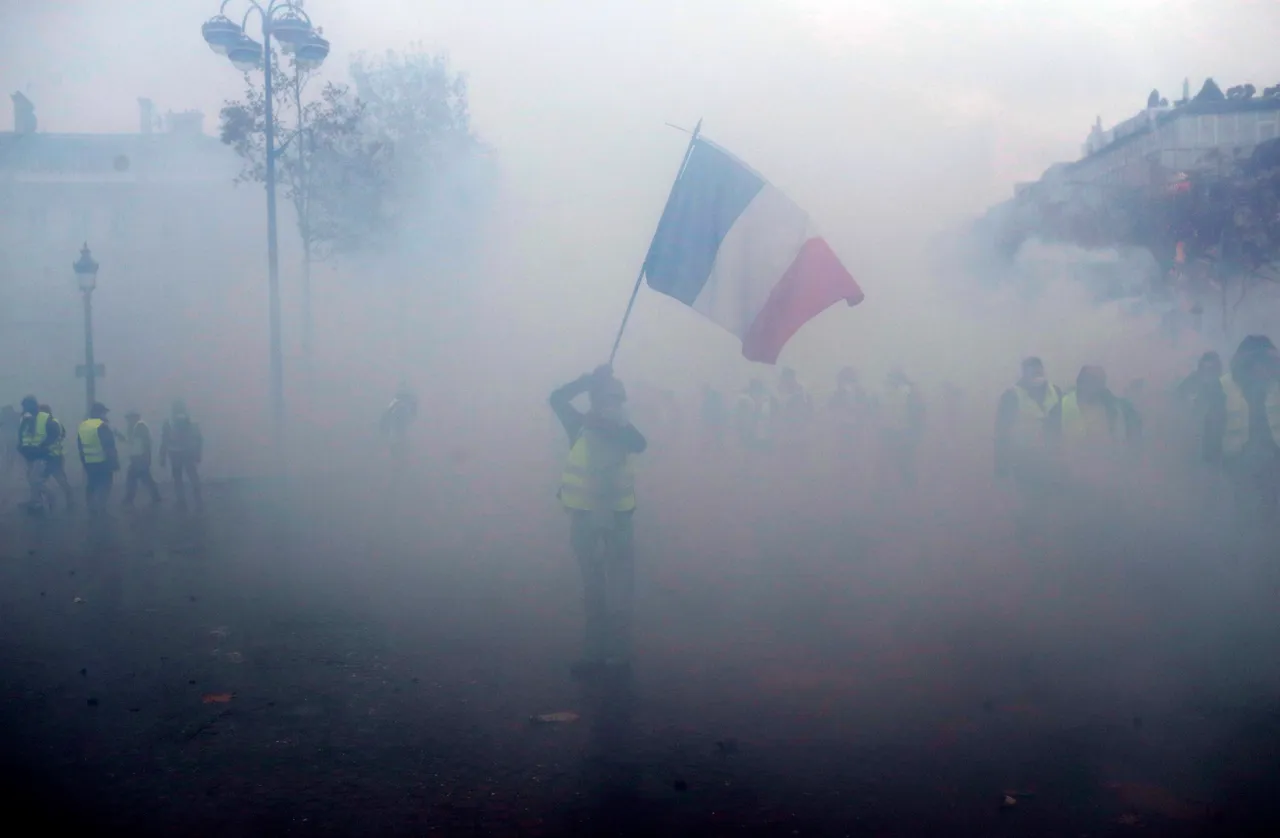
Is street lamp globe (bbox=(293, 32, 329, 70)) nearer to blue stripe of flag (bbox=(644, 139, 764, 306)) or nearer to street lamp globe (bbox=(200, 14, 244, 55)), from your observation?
street lamp globe (bbox=(200, 14, 244, 55))

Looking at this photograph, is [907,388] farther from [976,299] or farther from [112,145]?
[112,145]

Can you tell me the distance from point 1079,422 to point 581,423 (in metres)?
4.09

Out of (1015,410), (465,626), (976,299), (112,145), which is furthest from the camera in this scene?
(112,145)

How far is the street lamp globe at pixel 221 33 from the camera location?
13383mm

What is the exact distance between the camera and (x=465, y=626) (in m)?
6.73

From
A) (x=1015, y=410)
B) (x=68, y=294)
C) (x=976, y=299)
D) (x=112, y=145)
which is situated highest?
(x=112, y=145)

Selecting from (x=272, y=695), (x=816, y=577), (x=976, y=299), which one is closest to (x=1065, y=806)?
(x=272, y=695)

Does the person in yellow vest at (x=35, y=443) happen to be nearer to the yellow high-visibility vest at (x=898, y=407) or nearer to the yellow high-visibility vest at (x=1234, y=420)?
the yellow high-visibility vest at (x=898, y=407)

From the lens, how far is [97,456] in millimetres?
11430

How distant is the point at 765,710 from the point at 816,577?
3.24 m

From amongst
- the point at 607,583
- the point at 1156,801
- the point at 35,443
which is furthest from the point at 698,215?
the point at 35,443

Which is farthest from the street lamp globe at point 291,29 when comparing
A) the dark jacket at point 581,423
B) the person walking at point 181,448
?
the dark jacket at point 581,423

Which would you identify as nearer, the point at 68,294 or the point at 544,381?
the point at 544,381

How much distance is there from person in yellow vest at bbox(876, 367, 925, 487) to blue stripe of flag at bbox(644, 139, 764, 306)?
21.9 feet
